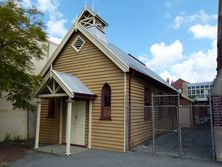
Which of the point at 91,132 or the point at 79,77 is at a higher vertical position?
the point at 79,77

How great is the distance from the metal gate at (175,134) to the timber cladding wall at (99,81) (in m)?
1.44

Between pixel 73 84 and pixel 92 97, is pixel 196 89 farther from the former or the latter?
pixel 73 84

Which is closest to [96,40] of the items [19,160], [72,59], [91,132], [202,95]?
[72,59]

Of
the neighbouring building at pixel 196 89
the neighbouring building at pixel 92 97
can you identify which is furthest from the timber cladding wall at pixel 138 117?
the neighbouring building at pixel 196 89

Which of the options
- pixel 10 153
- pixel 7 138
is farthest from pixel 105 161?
pixel 7 138

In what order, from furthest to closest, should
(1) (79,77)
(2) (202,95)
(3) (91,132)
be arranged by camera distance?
(2) (202,95) < (1) (79,77) < (3) (91,132)

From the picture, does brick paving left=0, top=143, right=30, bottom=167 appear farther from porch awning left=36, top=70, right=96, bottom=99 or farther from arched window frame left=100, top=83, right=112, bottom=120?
arched window frame left=100, top=83, right=112, bottom=120

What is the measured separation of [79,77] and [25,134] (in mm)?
5585

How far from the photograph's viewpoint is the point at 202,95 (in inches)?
1764

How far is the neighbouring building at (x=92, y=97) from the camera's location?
995 cm

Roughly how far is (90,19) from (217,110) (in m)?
9.57

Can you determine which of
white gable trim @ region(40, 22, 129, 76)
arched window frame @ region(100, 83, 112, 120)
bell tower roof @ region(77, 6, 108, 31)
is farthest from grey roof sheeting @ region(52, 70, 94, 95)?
bell tower roof @ region(77, 6, 108, 31)

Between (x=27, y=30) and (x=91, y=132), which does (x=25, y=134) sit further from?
(x=27, y=30)

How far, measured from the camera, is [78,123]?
1124cm
